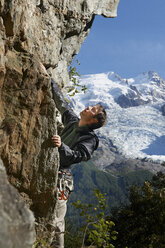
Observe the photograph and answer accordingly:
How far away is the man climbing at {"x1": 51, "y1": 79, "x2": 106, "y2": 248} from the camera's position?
207 inches

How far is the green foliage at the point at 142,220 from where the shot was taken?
57.0 ft

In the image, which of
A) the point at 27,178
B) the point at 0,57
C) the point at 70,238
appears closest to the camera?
the point at 0,57

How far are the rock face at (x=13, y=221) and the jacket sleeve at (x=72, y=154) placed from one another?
102 inches

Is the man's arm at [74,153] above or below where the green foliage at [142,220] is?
above

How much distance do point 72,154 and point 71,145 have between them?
76 centimetres

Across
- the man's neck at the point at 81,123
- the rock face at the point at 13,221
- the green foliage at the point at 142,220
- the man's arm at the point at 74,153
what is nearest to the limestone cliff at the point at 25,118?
the man's arm at the point at 74,153

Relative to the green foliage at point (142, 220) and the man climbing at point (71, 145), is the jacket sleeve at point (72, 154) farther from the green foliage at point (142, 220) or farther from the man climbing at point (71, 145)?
the green foliage at point (142, 220)

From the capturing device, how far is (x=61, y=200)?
5559mm

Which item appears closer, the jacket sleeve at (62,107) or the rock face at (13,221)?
the rock face at (13,221)

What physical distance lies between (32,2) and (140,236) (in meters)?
17.2

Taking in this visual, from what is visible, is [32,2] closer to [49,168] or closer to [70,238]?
[49,168]

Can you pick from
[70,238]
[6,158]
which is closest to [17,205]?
[6,158]

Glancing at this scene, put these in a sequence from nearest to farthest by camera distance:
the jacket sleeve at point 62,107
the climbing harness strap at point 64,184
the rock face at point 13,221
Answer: the rock face at point 13,221 < the climbing harness strap at point 64,184 < the jacket sleeve at point 62,107

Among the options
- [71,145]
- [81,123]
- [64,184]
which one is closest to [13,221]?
[64,184]
